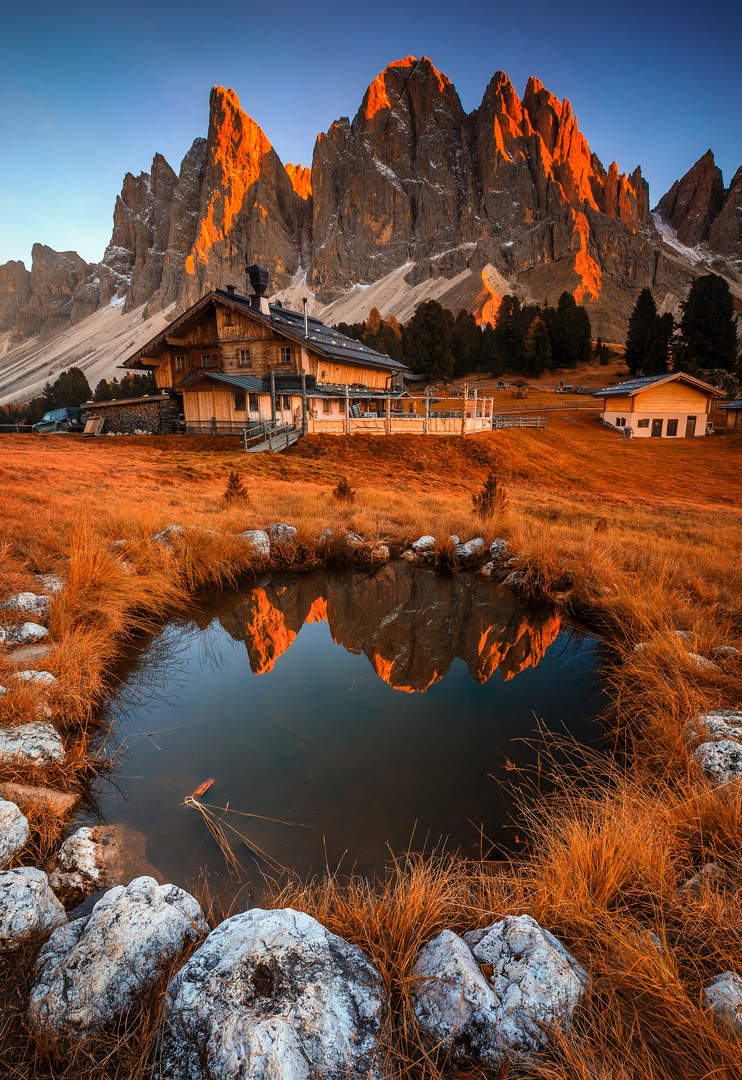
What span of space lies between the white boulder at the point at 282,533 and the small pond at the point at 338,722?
161cm

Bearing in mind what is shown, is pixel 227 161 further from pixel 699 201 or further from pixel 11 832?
pixel 11 832

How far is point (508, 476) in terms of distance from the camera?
21969 mm

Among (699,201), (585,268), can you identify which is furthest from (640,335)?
(699,201)

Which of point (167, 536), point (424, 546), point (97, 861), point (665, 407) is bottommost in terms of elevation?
point (97, 861)

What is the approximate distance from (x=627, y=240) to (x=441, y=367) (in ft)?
320

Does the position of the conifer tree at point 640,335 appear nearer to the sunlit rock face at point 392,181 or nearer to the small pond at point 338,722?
the small pond at point 338,722

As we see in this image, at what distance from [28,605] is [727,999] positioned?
7.04 metres

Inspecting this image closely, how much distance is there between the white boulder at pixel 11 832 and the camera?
9.61ft

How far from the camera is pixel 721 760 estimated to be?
11.9 ft

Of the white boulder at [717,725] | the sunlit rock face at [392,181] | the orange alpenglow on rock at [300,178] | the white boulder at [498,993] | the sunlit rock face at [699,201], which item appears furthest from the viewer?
the orange alpenglow on rock at [300,178]

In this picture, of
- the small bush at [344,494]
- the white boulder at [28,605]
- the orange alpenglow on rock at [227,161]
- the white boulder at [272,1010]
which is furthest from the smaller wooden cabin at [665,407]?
the orange alpenglow on rock at [227,161]

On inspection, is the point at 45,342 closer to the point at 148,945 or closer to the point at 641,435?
the point at 641,435

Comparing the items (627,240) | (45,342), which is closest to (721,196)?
(627,240)

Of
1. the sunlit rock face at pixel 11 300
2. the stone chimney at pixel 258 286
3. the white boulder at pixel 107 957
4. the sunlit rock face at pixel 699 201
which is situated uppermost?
the sunlit rock face at pixel 699 201
